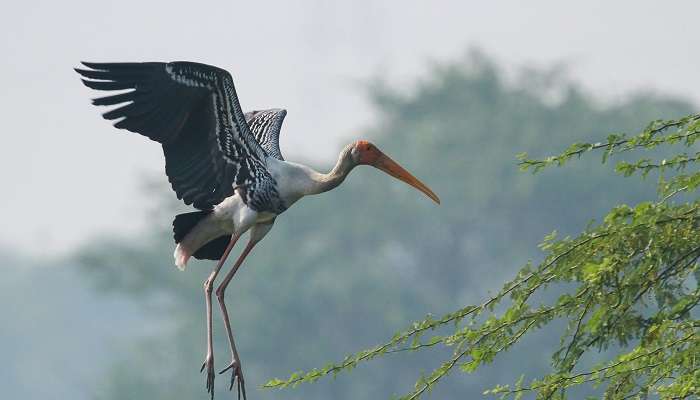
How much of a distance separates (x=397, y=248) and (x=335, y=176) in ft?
132

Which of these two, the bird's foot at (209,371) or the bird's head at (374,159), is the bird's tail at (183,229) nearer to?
the bird's head at (374,159)

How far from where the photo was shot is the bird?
973cm

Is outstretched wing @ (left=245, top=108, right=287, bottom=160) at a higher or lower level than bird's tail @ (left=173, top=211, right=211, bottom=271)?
higher

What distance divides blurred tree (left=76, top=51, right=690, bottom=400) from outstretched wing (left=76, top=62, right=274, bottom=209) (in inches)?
1253

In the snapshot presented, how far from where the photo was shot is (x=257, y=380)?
4450 cm

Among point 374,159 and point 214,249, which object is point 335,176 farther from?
point 214,249

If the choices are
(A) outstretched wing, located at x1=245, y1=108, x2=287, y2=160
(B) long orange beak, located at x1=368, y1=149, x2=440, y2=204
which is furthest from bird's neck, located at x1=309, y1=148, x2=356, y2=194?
(A) outstretched wing, located at x1=245, y1=108, x2=287, y2=160

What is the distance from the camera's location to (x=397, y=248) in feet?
165

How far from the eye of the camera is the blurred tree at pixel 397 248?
45344 mm

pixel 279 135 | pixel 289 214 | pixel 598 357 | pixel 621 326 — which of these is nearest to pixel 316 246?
pixel 289 214

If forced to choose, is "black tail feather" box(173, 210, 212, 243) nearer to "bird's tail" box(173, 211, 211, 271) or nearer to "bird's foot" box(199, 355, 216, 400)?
"bird's tail" box(173, 211, 211, 271)

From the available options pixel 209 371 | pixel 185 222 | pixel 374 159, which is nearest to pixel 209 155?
pixel 185 222

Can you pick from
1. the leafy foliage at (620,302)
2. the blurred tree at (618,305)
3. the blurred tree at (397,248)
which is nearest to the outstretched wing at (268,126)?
the blurred tree at (618,305)

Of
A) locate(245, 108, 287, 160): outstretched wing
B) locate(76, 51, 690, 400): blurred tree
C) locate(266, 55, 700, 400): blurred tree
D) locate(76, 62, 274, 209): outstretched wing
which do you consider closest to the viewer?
locate(266, 55, 700, 400): blurred tree
